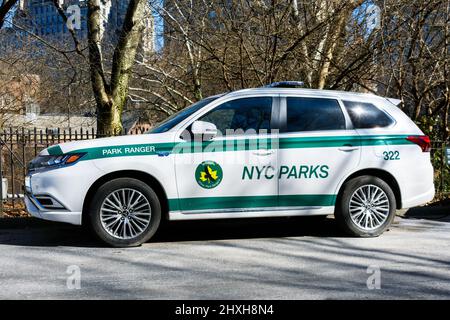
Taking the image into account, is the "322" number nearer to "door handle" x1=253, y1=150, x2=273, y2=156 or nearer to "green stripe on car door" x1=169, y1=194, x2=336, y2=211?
"green stripe on car door" x1=169, y1=194, x2=336, y2=211

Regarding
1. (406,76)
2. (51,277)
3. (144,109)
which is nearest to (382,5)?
(406,76)

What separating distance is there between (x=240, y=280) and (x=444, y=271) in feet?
6.82

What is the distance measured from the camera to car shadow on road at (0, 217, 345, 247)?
23.1ft

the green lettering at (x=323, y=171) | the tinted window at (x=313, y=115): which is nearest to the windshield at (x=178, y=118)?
the tinted window at (x=313, y=115)

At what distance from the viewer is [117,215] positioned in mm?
6348

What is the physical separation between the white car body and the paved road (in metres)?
0.47

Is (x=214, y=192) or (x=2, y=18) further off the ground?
(x=2, y=18)

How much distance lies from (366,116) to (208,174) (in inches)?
90.4

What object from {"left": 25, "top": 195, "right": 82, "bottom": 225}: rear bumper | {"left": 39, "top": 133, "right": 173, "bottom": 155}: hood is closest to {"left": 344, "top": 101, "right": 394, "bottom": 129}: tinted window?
{"left": 39, "top": 133, "right": 173, "bottom": 155}: hood

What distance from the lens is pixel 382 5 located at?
1151 centimetres

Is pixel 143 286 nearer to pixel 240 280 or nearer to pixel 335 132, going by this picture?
pixel 240 280

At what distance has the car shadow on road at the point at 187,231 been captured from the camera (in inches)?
277

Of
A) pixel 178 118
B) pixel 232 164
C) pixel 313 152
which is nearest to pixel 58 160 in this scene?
pixel 178 118

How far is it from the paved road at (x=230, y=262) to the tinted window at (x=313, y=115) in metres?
1.46
